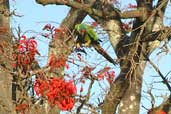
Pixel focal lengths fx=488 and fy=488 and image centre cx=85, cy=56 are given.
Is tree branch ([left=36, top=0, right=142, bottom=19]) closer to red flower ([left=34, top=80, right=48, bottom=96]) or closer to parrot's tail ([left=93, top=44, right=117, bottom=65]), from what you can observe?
parrot's tail ([left=93, top=44, right=117, bottom=65])

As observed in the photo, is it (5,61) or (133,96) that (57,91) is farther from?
(133,96)

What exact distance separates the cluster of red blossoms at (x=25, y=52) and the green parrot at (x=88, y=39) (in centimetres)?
88

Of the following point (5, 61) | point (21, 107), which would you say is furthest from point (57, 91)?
point (5, 61)

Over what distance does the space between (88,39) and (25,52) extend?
136 centimetres

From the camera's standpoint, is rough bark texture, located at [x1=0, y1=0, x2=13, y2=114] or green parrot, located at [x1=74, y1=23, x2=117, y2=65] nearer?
rough bark texture, located at [x1=0, y1=0, x2=13, y2=114]

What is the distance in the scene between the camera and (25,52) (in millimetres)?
6500

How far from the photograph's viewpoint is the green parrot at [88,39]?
7.23 meters

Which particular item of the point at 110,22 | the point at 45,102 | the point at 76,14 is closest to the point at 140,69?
the point at 110,22

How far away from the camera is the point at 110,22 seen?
746 centimetres

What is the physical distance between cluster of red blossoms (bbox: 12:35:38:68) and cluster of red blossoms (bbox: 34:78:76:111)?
323 millimetres

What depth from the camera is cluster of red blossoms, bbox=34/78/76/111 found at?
6395 mm

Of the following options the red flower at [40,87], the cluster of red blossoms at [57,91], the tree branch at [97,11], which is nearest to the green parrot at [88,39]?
the tree branch at [97,11]

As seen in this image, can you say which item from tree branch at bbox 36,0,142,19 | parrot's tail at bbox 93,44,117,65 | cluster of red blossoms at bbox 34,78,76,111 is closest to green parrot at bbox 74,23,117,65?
parrot's tail at bbox 93,44,117,65

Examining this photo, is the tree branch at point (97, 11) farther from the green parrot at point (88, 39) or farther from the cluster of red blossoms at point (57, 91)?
the cluster of red blossoms at point (57, 91)
